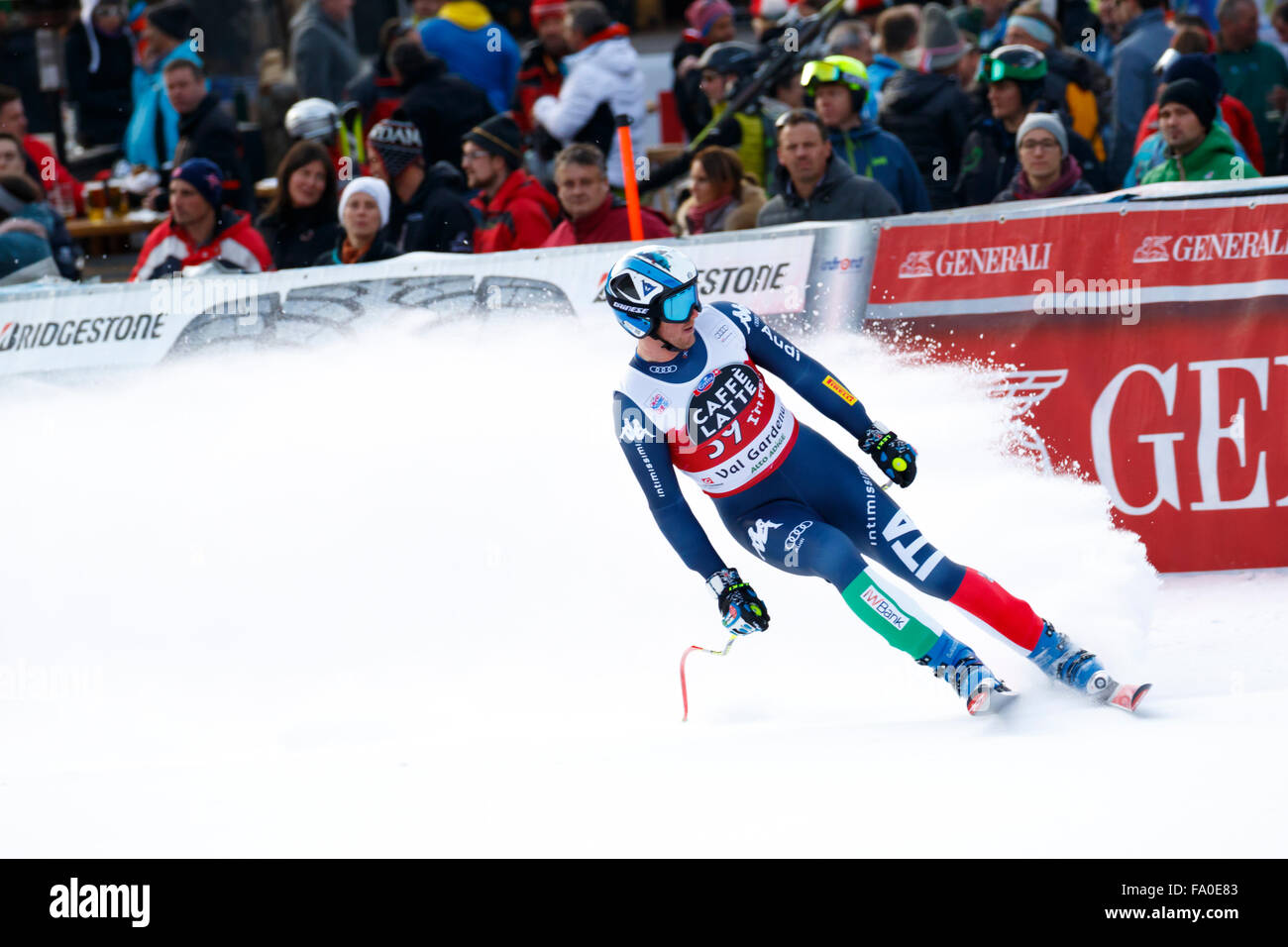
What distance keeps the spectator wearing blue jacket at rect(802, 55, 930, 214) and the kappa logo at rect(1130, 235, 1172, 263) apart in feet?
4.58

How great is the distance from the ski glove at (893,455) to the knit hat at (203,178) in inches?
160

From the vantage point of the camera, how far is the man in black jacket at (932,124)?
827cm

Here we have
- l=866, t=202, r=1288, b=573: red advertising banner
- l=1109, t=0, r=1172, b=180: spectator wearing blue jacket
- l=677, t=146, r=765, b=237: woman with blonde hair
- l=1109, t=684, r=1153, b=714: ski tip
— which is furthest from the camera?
l=1109, t=0, r=1172, b=180: spectator wearing blue jacket

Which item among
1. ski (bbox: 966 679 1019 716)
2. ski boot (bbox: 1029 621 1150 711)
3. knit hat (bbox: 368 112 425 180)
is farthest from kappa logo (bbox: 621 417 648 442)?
knit hat (bbox: 368 112 425 180)

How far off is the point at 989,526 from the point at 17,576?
437 cm

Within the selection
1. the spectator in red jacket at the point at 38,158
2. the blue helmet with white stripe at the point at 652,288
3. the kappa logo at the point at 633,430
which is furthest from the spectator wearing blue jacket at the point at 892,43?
the spectator in red jacket at the point at 38,158

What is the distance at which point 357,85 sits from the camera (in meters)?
9.73

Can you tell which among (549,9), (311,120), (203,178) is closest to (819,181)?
(203,178)

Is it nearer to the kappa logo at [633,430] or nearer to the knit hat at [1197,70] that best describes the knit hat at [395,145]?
the kappa logo at [633,430]

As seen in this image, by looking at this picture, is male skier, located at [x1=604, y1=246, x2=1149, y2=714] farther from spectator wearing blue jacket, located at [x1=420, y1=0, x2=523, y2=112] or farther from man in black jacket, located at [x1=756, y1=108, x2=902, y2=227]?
spectator wearing blue jacket, located at [x1=420, y1=0, x2=523, y2=112]

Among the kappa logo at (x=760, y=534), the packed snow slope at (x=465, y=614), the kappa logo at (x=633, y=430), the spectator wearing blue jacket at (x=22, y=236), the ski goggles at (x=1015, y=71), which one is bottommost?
the packed snow slope at (x=465, y=614)

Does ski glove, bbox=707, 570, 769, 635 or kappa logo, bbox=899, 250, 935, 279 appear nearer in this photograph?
ski glove, bbox=707, 570, 769, 635

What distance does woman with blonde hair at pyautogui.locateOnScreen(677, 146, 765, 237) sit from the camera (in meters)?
7.56
